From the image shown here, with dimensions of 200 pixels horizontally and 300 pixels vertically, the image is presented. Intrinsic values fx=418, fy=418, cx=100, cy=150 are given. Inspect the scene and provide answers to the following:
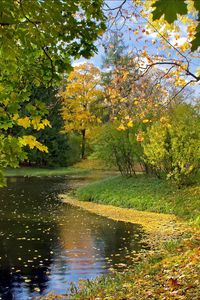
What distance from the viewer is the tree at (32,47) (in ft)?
11.9

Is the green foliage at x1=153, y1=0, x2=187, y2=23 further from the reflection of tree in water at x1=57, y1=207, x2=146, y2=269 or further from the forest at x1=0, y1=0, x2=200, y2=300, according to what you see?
the reflection of tree in water at x1=57, y1=207, x2=146, y2=269

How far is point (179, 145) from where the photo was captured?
16.6 meters

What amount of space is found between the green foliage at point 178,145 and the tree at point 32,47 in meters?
A: 11.4

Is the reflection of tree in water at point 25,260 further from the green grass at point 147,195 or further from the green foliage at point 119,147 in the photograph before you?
the green foliage at point 119,147

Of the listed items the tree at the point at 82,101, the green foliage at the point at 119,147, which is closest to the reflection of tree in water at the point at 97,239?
the green foliage at the point at 119,147

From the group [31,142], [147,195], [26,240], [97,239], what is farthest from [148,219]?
[31,142]

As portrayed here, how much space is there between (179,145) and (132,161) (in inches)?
221

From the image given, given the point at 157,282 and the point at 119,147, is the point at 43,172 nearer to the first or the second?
the point at 119,147

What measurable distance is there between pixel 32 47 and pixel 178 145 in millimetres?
13059

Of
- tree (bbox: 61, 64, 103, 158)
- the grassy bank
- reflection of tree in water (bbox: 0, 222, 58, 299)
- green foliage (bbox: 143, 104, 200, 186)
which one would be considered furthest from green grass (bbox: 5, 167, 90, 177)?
the grassy bank

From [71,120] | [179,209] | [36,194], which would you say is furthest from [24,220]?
[71,120]

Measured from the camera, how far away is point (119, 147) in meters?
21.8

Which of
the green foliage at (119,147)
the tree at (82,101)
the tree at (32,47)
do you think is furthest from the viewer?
the tree at (82,101)

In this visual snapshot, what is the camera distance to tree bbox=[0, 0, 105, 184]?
361 centimetres
